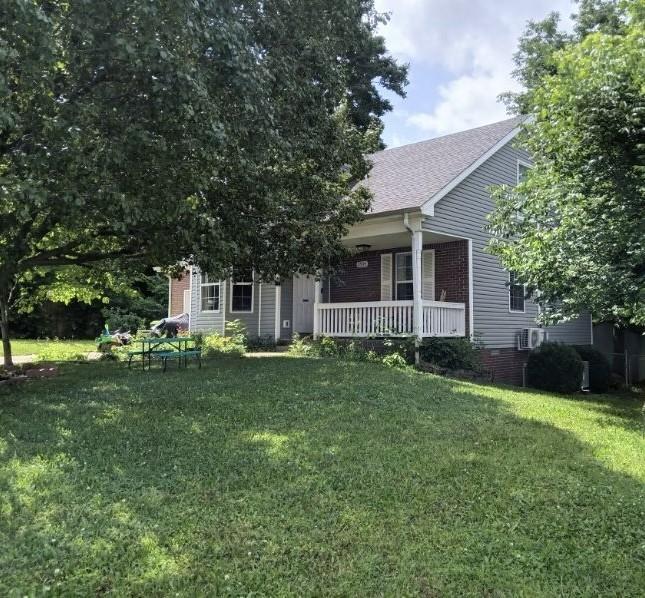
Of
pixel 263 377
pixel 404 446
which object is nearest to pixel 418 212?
pixel 263 377

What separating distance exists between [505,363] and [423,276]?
329cm

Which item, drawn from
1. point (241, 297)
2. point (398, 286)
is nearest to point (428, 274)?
point (398, 286)

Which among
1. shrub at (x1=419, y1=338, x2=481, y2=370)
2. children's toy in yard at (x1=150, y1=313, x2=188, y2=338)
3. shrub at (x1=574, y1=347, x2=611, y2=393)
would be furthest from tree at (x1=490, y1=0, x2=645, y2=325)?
children's toy in yard at (x1=150, y1=313, x2=188, y2=338)

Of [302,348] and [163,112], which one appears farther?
[302,348]

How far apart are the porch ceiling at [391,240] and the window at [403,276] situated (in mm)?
362

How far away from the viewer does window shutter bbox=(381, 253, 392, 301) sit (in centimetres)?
1487

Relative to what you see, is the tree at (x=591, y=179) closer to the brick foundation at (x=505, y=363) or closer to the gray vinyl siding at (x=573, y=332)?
the brick foundation at (x=505, y=363)

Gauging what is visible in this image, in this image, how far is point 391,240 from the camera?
14008mm

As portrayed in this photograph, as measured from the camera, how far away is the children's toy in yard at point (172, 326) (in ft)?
61.9

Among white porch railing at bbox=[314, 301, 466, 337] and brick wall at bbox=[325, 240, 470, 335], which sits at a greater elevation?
brick wall at bbox=[325, 240, 470, 335]

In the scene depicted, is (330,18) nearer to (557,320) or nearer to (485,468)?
(557,320)

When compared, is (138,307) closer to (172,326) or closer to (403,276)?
(172,326)

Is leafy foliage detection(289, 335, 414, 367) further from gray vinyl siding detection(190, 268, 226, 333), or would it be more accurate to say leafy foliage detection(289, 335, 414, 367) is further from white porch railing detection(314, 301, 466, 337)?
gray vinyl siding detection(190, 268, 226, 333)

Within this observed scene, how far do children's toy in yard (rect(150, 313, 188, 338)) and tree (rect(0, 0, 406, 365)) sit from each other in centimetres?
936
